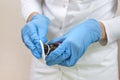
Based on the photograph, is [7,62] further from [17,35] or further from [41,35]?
[41,35]

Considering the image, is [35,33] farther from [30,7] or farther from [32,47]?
[30,7]

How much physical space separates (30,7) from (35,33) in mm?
186

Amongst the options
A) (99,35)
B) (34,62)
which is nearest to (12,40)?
(34,62)

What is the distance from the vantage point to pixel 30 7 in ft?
2.72

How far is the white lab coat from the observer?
724 millimetres

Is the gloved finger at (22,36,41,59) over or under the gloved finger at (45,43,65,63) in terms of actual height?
under

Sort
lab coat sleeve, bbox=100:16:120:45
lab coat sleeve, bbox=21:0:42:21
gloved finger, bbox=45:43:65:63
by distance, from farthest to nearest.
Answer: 1. lab coat sleeve, bbox=21:0:42:21
2. lab coat sleeve, bbox=100:16:120:45
3. gloved finger, bbox=45:43:65:63

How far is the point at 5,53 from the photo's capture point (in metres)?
1.16

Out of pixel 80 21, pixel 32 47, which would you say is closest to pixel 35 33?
pixel 32 47

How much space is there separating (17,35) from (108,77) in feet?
1.77

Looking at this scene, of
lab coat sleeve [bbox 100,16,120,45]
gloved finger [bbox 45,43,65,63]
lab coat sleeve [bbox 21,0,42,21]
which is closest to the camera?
gloved finger [bbox 45,43,65,63]

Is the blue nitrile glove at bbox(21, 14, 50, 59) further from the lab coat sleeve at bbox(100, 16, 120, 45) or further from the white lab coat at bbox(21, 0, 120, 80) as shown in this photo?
the lab coat sleeve at bbox(100, 16, 120, 45)

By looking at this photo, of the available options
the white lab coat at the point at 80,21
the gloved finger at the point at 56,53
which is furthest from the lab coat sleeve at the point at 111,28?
the gloved finger at the point at 56,53

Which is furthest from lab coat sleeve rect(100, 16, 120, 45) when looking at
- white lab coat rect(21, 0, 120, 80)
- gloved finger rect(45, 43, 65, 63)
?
gloved finger rect(45, 43, 65, 63)
